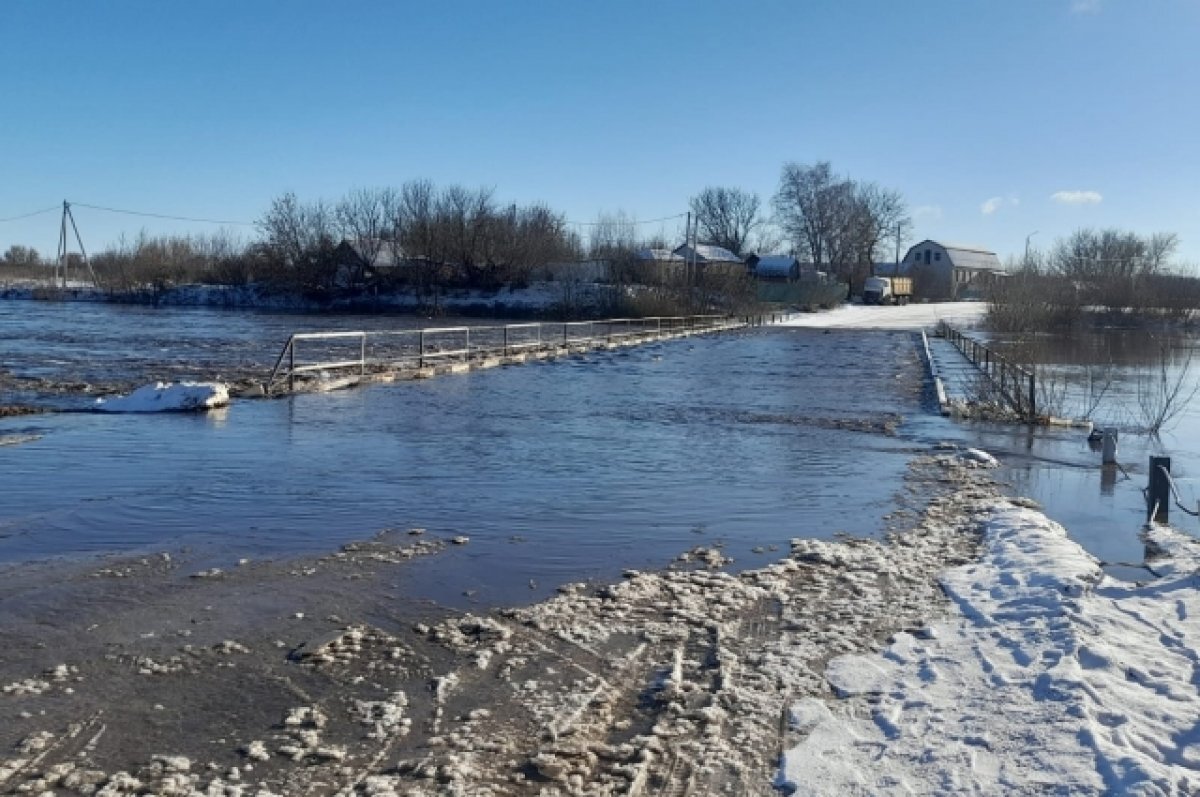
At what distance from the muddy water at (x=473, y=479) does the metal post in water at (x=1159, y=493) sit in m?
2.73

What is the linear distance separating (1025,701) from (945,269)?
137708 mm

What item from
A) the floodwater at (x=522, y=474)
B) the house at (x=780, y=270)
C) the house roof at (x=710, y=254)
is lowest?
the floodwater at (x=522, y=474)

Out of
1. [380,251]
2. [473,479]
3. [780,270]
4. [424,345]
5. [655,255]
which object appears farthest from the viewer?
[780,270]

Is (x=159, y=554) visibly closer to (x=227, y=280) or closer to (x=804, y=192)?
(x=227, y=280)

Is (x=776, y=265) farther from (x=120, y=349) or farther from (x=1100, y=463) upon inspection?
(x=1100, y=463)

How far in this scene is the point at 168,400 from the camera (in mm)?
17750

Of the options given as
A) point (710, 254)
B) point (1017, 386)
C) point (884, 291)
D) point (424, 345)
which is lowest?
→ point (424, 345)

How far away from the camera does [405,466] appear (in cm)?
1300

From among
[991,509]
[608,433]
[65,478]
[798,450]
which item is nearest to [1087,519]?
[991,509]

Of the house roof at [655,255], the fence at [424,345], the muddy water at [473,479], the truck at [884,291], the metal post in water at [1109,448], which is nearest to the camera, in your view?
the muddy water at [473,479]

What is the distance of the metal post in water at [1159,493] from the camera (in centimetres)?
1121

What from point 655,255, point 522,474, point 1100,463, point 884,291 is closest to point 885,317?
point 655,255

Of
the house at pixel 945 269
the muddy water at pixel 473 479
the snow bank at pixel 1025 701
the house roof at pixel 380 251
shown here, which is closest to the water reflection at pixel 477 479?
the muddy water at pixel 473 479

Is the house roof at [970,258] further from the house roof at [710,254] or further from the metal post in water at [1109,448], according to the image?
the metal post in water at [1109,448]
